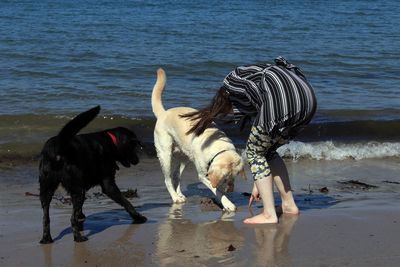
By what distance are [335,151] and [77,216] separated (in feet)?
15.3

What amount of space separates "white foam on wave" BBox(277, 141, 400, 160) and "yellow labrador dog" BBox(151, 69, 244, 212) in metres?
2.15

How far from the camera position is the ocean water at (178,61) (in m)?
10.6

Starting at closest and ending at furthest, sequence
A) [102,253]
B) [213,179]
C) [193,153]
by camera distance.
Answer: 1. [102,253]
2. [213,179]
3. [193,153]

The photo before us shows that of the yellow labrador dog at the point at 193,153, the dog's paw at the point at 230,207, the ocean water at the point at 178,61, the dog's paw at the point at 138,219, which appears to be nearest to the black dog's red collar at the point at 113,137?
the dog's paw at the point at 138,219

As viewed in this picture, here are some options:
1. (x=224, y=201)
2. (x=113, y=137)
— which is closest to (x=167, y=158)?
(x=224, y=201)

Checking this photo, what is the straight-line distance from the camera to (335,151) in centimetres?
904

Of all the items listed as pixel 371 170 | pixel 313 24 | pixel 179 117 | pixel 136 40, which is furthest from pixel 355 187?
pixel 313 24

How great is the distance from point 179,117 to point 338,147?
3.40m

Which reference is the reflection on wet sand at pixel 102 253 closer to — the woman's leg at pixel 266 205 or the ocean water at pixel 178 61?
the woman's leg at pixel 266 205

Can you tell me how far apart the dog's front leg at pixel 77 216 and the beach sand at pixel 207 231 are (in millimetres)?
63

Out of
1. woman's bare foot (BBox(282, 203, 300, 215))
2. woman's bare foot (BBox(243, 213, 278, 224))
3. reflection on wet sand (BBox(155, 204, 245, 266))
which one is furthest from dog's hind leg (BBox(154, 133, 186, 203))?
woman's bare foot (BBox(243, 213, 278, 224))

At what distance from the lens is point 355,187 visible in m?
7.12

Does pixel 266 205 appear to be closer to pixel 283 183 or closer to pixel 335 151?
pixel 283 183

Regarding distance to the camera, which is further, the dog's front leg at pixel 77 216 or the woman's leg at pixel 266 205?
the woman's leg at pixel 266 205
